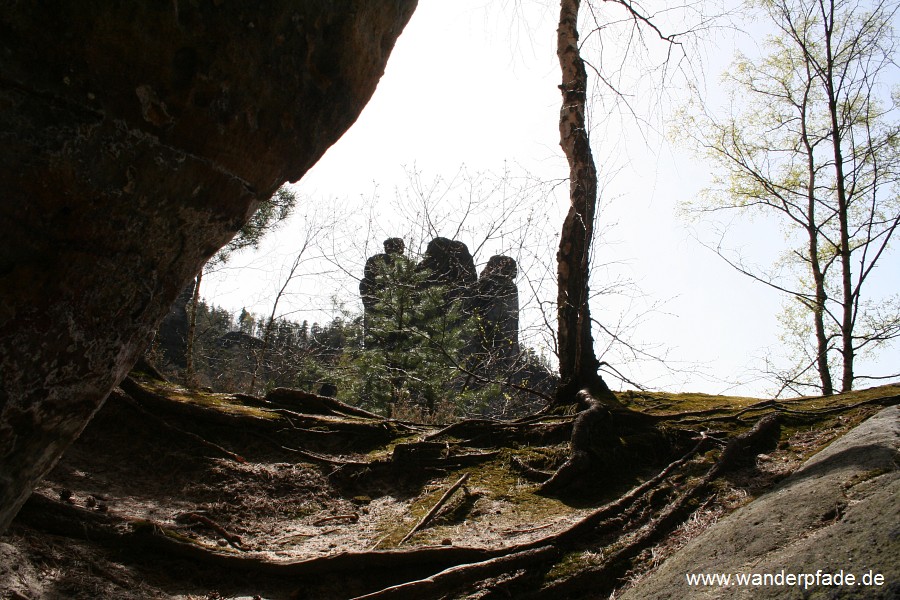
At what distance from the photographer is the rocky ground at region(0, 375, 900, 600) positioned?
308 centimetres

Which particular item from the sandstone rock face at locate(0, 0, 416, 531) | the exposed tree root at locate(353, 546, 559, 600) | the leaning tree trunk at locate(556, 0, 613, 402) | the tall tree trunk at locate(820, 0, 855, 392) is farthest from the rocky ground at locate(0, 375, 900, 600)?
the tall tree trunk at locate(820, 0, 855, 392)

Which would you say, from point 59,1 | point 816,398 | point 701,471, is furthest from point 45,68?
point 816,398

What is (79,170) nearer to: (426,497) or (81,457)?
(426,497)

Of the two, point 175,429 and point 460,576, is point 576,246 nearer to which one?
point 460,576

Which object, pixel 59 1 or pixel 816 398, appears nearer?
pixel 59 1

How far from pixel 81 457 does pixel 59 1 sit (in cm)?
417

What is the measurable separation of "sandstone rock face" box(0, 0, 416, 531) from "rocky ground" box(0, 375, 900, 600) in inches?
73.7

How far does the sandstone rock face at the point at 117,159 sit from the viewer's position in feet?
4.33

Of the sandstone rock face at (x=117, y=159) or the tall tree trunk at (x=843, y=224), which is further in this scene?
the tall tree trunk at (x=843, y=224)

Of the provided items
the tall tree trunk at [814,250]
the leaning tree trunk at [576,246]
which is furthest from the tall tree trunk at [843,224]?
the leaning tree trunk at [576,246]

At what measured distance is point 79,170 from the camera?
139 centimetres

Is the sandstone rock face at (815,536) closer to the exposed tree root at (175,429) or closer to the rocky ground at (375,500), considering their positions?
the rocky ground at (375,500)

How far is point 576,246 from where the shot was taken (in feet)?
21.9

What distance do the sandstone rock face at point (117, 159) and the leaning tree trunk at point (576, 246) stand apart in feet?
16.7
